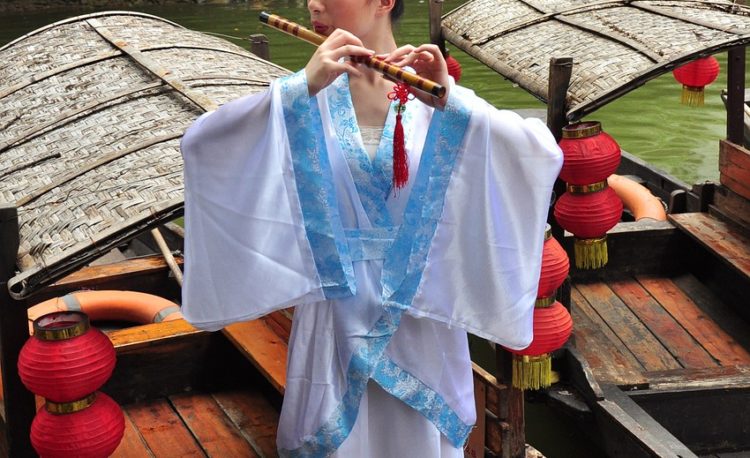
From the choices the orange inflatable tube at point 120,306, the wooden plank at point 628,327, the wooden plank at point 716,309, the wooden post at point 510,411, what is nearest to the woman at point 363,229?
the wooden post at point 510,411

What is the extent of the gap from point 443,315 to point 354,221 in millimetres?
314

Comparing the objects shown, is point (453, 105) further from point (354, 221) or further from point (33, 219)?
point (33, 219)

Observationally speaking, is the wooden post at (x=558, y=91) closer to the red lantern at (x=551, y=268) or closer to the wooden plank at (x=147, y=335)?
the red lantern at (x=551, y=268)

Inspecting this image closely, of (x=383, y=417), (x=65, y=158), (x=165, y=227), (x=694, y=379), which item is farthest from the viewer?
(x=165, y=227)

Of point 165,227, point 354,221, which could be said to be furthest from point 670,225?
point 354,221

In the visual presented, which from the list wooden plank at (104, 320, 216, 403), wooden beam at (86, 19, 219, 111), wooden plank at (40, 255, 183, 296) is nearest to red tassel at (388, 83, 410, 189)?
wooden beam at (86, 19, 219, 111)

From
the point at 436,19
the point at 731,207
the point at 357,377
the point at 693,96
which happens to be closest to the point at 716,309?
the point at 731,207

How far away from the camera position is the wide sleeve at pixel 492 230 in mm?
2604

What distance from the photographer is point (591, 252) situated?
16.2 ft

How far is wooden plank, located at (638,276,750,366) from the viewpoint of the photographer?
540 centimetres

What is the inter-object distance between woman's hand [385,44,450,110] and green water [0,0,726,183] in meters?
8.55

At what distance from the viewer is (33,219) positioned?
3318 mm

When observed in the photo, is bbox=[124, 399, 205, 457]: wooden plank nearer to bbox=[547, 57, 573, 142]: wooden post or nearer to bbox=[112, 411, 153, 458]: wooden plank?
bbox=[112, 411, 153, 458]: wooden plank

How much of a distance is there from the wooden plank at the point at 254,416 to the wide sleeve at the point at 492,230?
165cm
